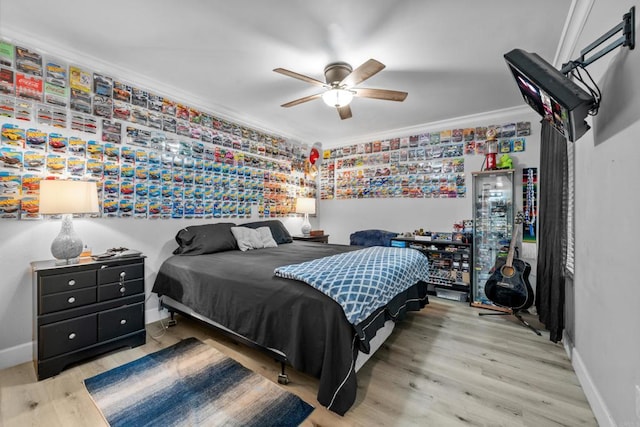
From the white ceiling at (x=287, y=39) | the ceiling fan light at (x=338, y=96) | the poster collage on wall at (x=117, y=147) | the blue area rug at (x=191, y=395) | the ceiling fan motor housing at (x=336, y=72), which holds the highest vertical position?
the white ceiling at (x=287, y=39)

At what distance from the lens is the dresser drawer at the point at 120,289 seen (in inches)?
89.4

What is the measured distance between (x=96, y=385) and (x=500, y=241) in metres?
4.51

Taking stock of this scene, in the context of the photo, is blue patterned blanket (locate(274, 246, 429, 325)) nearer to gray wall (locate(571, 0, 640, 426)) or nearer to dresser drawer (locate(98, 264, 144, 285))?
gray wall (locate(571, 0, 640, 426))

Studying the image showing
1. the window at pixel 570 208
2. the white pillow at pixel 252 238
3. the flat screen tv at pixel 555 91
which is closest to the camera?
the flat screen tv at pixel 555 91

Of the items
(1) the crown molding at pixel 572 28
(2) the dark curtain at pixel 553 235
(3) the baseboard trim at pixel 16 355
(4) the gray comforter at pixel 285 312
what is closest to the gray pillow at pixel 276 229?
(4) the gray comforter at pixel 285 312

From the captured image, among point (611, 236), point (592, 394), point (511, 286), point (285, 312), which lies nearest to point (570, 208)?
point (611, 236)

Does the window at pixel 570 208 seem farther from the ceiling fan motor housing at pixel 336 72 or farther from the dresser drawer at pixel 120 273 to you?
the dresser drawer at pixel 120 273

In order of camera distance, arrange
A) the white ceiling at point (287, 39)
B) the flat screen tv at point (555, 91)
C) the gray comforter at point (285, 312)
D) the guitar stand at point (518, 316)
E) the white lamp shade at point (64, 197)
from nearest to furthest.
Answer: the flat screen tv at point (555, 91), the gray comforter at point (285, 312), the white ceiling at point (287, 39), the white lamp shade at point (64, 197), the guitar stand at point (518, 316)

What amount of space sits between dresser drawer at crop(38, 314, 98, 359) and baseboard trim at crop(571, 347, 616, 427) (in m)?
3.44

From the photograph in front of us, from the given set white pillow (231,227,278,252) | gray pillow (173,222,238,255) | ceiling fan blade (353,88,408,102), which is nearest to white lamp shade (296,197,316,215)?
white pillow (231,227,278,252)

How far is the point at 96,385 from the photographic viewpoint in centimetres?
189

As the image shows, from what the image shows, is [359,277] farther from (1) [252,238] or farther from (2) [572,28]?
(2) [572,28]

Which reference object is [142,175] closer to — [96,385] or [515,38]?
[96,385]

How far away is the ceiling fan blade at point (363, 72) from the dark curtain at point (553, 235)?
1758 mm
